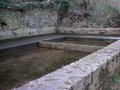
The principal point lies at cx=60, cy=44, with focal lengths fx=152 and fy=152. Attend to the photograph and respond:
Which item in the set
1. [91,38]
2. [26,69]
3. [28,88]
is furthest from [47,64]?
[91,38]

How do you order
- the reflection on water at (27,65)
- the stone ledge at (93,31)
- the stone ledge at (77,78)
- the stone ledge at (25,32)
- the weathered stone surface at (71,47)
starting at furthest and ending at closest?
1. the stone ledge at (93,31)
2. the stone ledge at (25,32)
3. the weathered stone surface at (71,47)
4. the reflection on water at (27,65)
5. the stone ledge at (77,78)

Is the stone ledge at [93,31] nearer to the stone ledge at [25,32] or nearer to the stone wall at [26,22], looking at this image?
the stone ledge at [25,32]

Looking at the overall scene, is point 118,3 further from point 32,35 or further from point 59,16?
point 32,35

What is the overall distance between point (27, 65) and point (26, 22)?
3.94 meters

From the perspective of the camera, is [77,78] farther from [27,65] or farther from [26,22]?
[26,22]

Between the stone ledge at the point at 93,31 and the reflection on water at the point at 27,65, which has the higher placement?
the stone ledge at the point at 93,31

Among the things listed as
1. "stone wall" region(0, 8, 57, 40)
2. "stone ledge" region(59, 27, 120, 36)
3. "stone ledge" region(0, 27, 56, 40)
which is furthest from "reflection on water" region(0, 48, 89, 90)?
"stone ledge" region(59, 27, 120, 36)

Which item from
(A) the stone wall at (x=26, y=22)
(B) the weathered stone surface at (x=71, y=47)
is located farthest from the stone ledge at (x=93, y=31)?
(B) the weathered stone surface at (x=71, y=47)

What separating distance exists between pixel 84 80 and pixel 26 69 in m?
2.10

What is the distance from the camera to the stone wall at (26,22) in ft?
21.4

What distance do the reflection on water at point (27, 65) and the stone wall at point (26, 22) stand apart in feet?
6.23

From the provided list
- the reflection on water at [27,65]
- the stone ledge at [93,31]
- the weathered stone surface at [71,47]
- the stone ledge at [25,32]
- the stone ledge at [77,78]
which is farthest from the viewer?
the stone ledge at [93,31]

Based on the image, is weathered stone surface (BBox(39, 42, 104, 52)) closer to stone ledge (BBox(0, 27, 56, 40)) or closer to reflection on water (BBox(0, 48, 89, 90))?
reflection on water (BBox(0, 48, 89, 90))

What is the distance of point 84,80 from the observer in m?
1.84
